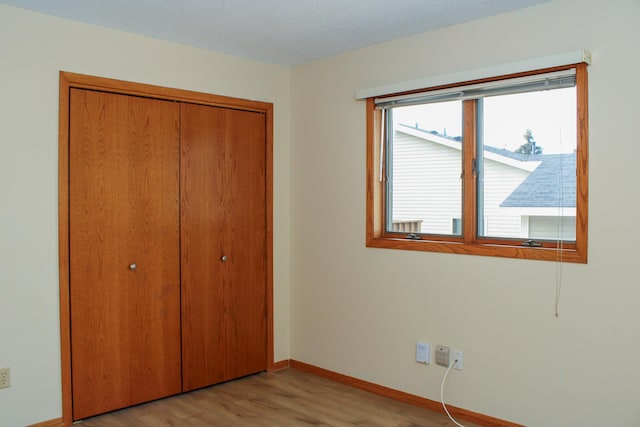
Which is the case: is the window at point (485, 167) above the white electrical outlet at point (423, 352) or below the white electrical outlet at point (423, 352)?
above

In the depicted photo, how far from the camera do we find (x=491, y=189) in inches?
122

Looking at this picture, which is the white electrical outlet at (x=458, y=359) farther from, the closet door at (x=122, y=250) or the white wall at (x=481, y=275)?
the closet door at (x=122, y=250)

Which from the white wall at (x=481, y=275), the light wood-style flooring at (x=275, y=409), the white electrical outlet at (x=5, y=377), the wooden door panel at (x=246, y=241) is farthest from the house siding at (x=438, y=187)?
the white electrical outlet at (x=5, y=377)

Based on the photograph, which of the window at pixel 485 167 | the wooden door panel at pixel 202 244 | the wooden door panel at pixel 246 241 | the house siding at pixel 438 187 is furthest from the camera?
the wooden door panel at pixel 246 241

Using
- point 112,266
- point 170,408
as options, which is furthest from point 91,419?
point 112,266

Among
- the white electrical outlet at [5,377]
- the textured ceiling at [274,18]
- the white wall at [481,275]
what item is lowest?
Answer: the white electrical outlet at [5,377]

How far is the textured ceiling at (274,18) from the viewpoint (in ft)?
9.14

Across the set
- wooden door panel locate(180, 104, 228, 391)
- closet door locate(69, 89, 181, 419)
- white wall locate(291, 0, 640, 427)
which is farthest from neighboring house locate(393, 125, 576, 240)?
closet door locate(69, 89, 181, 419)

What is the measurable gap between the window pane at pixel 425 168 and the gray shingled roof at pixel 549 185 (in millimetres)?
406

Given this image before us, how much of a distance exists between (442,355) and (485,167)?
1.17 metres

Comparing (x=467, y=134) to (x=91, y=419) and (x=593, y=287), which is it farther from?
(x=91, y=419)

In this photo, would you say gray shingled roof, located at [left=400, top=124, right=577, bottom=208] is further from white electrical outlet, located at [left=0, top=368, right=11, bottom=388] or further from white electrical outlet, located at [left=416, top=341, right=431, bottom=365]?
white electrical outlet, located at [left=0, top=368, right=11, bottom=388]

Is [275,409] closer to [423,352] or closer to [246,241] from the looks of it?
[423,352]

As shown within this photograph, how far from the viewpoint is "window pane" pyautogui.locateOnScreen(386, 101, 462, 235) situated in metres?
3.25
